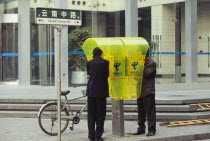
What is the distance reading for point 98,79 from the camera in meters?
9.73

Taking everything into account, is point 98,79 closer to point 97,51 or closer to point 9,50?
point 97,51

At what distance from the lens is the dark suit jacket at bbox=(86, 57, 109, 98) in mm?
9727

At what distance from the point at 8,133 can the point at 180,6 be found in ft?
54.9

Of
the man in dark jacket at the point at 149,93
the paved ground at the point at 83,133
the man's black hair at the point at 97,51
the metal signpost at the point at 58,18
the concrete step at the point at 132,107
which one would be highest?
the metal signpost at the point at 58,18

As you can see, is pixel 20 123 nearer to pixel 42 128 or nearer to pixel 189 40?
pixel 42 128

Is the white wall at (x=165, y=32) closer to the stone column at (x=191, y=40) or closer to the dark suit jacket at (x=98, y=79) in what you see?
the stone column at (x=191, y=40)

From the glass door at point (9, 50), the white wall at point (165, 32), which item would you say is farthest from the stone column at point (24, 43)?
the white wall at point (165, 32)

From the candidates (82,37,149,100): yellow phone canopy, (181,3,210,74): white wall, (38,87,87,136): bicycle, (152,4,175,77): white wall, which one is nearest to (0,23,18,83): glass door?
(152,4,175,77): white wall

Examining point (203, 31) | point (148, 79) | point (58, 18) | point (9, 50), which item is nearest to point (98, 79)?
point (148, 79)

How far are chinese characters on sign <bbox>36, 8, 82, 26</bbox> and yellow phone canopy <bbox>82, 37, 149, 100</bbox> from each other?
2.92ft

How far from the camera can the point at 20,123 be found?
40.8 feet

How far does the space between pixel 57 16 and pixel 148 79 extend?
246cm

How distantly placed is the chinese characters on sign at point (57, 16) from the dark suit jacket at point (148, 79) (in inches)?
73.0

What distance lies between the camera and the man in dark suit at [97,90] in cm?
973
